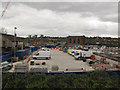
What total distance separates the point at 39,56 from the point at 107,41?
68.3 meters

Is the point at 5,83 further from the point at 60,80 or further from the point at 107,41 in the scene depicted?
the point at 107,41

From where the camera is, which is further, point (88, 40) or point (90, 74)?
point (88, 40)

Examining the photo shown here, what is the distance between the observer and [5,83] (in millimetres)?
7613

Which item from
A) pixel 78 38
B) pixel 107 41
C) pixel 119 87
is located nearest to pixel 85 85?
pixel 119 87

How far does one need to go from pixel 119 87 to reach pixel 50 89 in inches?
171

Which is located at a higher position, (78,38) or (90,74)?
(78,38)

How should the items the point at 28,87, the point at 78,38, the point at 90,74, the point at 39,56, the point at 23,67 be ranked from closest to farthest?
1. the point at 28,87
2. the point at 90,74
3. the point at 23,67
4. the point at 39,56
5. the point at 78,38

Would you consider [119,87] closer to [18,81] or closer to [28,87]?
[28,87]

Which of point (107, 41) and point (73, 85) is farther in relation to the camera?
point (107, 41)

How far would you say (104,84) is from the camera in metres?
7.39

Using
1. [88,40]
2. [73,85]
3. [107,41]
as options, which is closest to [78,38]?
[88,40]

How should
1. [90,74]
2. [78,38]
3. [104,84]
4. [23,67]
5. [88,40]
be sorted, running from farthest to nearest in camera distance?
[88,40] < [78,38] < [23,67] < [90,74] < [104,84]

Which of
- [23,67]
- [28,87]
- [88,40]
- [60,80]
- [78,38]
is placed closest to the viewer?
[28,87]

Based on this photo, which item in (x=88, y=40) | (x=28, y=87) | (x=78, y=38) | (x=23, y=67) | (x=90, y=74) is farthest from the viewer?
(x=88, y=40)
